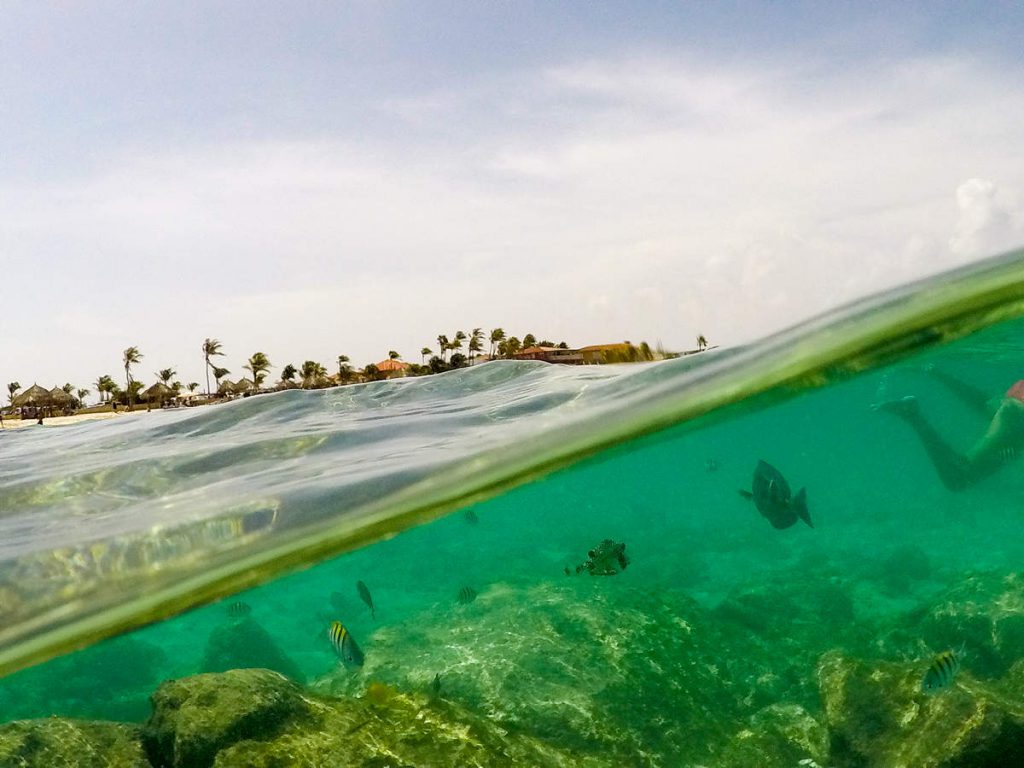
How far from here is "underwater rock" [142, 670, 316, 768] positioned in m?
6.36

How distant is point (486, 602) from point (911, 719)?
25.7 ft

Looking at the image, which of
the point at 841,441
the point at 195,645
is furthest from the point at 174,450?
the point at 841,441

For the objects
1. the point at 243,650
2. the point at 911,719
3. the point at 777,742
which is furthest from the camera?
the point at 243,650

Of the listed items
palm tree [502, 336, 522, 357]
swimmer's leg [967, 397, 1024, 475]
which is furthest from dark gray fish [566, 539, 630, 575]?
palm tree [502, 336, 522, 357]

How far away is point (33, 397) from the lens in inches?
2719

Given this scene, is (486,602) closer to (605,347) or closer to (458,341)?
(605,347)

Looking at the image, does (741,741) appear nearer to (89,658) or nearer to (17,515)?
(17,515)

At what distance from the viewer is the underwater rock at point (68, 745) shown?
19.8 ft

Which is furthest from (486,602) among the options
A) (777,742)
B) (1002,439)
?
(1002,439)

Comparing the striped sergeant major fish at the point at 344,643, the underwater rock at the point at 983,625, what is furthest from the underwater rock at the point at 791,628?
the striped sergeant major fish at the point at 344,643

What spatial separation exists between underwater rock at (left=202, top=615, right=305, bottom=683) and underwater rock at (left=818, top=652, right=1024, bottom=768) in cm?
1018

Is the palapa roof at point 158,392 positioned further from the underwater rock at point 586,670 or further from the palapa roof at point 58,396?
the underwater rock at point 586,670

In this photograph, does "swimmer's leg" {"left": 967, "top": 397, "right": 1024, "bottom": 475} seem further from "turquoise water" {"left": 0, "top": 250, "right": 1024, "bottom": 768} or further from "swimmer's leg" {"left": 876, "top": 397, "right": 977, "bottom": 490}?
"turquoise water" {"left": 0, "top": 250, "right": 1024, "bottom": 768}

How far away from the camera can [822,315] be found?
9.05 meters
